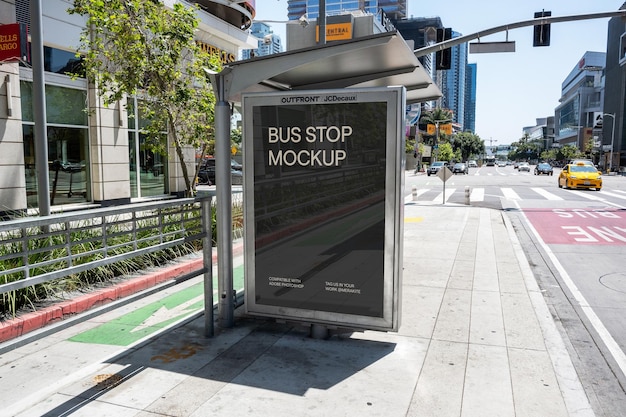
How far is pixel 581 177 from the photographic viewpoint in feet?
98.1

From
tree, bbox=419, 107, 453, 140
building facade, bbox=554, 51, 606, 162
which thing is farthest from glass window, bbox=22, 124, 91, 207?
building facade, bbox=554, 51, 606, 162

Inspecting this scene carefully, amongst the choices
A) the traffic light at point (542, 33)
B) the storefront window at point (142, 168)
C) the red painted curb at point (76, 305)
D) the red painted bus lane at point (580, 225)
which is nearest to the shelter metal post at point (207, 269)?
the red painted curb at point (76, 305)

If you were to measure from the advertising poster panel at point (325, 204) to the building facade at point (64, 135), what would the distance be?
9.67m

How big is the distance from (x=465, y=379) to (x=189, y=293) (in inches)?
168

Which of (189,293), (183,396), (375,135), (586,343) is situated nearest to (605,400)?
(586,343)

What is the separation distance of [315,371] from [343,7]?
528 feet

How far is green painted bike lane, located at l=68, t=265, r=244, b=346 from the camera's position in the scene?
547 cm

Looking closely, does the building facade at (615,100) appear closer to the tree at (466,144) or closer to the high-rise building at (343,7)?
the tree at (466,144)

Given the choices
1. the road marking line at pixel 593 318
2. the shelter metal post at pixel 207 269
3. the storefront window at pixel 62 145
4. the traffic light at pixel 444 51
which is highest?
the traffic light at pixel 444 51

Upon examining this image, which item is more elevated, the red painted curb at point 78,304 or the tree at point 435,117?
the tree at point 435,117

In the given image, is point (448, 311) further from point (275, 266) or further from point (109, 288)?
point (109, 288)

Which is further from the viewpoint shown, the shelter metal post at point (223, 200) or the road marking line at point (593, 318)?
the shelter metal post at point (223, 200)

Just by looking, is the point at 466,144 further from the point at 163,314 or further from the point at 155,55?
the point at 163,314

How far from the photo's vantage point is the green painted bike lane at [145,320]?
5473 millimetres
